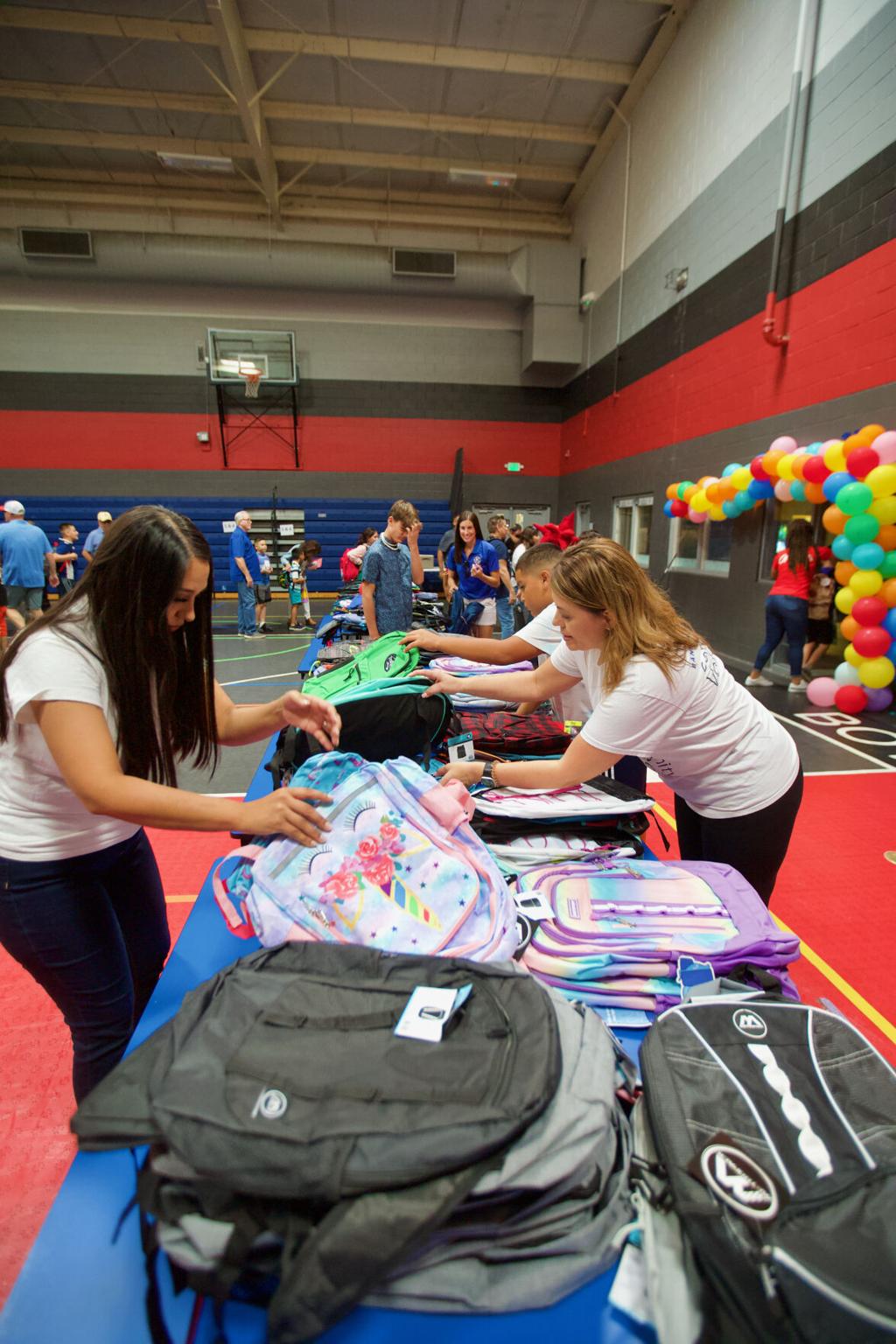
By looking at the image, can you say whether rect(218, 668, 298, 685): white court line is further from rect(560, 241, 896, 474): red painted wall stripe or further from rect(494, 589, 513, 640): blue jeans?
rect(560, 241, 896, 474): red painted wall stripe

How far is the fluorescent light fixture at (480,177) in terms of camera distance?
32.4 feet

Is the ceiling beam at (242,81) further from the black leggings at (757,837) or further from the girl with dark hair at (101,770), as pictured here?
the black leggings at (757,837)

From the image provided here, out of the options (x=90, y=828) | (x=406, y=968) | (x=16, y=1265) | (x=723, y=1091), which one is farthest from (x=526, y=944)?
(x=16, y=1265)

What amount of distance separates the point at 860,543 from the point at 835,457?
0.74 meters

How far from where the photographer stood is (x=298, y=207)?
11.3 meters

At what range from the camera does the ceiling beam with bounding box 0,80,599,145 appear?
334 inches

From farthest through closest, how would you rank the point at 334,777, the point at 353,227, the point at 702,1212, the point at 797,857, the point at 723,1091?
Result: the point at 353,227 → the point at 797,857 → the point at 334,777 → the point at 723,1091 → the point at 702,1212

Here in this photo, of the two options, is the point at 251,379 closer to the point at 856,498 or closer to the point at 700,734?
the point at 856,498

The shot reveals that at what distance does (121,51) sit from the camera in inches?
306

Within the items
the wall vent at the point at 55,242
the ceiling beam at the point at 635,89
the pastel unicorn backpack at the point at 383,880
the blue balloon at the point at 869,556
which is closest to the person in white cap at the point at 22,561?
the wall vent at the point at 55,242

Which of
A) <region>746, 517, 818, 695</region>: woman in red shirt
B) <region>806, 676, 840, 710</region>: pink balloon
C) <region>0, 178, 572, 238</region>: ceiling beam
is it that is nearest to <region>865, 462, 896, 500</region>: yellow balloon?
<region>746, 517, 818, 695</region>: woman in red shirt

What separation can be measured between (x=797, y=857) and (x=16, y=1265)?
9.89ft

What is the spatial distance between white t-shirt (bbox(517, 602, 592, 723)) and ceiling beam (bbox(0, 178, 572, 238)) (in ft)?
39.3

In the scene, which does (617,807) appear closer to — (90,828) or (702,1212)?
(702,1212)
